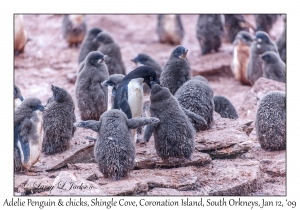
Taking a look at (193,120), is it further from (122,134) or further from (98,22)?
(98,22)

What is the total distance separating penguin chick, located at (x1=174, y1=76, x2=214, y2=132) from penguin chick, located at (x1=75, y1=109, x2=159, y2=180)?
60.2 inches

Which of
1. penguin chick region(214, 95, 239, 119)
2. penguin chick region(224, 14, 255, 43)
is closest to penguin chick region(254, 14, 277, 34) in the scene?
penguin chick region(224, 14, 255, 43)

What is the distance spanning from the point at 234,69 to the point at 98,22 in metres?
6.50

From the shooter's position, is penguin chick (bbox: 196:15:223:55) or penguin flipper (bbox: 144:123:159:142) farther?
penguin chick (bbox: 196:15:223:55)

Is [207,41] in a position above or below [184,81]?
above

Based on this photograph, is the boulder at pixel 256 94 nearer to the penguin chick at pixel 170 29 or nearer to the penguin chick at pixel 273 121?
the penguin chick at pixel 273 121

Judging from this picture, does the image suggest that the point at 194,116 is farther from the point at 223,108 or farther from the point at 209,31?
the point at 209,31

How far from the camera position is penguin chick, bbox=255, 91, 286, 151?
8672 mm

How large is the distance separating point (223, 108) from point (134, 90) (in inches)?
88.6

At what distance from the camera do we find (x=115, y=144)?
22.5 ft

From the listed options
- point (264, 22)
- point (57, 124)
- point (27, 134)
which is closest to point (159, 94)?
point (57, 124)

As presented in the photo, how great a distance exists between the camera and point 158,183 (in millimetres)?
7043

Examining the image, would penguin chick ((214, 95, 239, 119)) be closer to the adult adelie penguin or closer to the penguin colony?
the penguin colony
